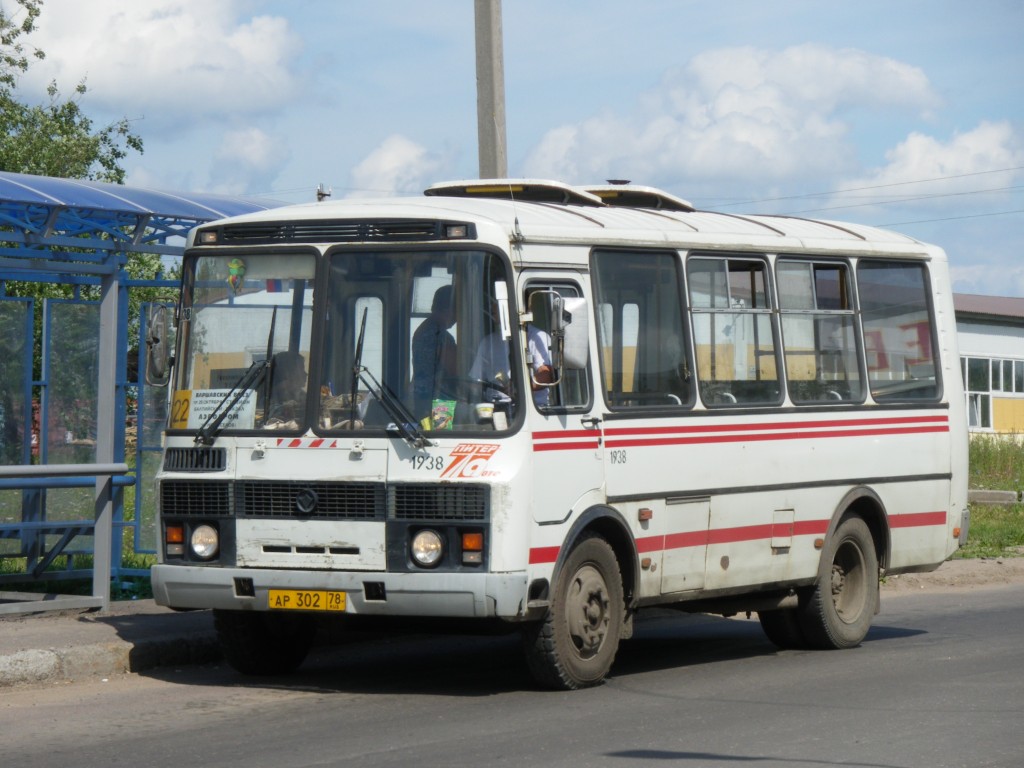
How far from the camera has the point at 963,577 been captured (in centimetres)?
1828

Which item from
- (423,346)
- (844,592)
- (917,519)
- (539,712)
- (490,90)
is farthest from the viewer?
(490,90)

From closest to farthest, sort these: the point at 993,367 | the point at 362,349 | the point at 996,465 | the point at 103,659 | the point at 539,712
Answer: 1. the point at 539,712
2. the point at 362,349
3. the point at 103,659
4. the point at 996,465
5. the point at 993,367

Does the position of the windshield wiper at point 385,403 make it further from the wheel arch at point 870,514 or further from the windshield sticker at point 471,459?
the wheel arch at point 870,514

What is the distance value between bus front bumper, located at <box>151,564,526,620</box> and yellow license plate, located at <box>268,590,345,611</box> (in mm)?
25

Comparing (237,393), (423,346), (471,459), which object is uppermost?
(423,346)

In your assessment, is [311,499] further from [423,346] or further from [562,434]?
[562,434]

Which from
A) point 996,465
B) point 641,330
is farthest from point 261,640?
point 996,465

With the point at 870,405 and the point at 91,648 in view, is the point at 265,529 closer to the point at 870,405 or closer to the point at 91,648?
the point at 91,648

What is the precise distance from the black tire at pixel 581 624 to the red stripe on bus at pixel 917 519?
3.34m

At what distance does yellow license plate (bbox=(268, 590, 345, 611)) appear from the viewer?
952 centimetres

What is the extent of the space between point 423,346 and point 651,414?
70.5 inches

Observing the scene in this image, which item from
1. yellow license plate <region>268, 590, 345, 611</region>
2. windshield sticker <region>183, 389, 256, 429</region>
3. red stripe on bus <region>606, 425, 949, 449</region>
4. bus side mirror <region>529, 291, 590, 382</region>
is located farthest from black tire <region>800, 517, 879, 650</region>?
windshield sticker <region>183, 389, 256, 429</region>

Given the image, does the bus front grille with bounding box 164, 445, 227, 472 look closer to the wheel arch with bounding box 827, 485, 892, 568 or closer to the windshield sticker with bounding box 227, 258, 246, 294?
the windshield sticker with bounding box 227, 258, 246, 294

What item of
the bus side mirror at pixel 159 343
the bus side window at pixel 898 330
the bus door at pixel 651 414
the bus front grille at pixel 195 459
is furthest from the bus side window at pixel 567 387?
Answer: the bus side window at pixel 898 330
